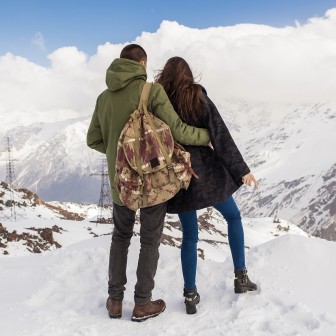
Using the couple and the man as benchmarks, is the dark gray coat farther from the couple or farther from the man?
the man

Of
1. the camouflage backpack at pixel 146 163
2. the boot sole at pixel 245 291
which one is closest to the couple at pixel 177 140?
the camouflage backpack at pixel 146 163

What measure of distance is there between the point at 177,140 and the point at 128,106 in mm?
657

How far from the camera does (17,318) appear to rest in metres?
5.26

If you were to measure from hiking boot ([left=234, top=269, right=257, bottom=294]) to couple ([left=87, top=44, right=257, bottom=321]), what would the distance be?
398mm

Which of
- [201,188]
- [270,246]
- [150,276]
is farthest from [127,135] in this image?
[270,246]

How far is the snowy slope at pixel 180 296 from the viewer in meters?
4.59

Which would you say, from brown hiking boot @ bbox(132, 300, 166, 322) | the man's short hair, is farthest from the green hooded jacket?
brown hiking boot @ bbox(132, 300, 166, 322)

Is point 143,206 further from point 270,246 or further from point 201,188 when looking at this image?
point 270,246

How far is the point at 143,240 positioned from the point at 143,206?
0.59 metres

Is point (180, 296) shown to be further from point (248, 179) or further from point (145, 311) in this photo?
point (248, 179)

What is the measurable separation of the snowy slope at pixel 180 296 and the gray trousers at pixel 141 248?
37 cm

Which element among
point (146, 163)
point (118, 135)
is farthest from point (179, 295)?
point (118, 135)

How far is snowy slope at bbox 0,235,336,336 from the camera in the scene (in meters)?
4.59

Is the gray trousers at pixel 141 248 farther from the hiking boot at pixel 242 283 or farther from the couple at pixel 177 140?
the hiking boot at pixel 242 283
